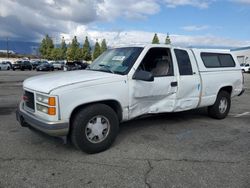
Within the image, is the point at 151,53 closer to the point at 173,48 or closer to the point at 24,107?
the point at 173,48

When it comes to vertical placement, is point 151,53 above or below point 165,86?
above

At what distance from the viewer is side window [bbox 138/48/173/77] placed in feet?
18.0

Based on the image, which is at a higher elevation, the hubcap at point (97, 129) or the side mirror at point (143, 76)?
the side mirror at point (143, 76)

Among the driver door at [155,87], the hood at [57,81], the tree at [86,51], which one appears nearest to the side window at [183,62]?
the driver door at [155,87]

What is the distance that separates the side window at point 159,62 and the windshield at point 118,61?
405 mm

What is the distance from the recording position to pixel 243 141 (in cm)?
534

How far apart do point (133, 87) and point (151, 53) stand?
1075 mm

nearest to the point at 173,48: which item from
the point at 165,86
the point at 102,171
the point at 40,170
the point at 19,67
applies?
the point at 165,86

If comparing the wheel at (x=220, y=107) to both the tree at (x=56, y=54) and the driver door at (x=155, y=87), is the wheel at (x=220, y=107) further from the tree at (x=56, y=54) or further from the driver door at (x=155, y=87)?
the tree at (x=56, y=54)

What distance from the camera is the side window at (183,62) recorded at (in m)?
5.74

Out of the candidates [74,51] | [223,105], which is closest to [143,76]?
[223,105]

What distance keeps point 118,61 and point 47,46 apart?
8067 centimetres

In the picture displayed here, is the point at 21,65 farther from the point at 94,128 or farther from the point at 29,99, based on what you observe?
the point at 94,128

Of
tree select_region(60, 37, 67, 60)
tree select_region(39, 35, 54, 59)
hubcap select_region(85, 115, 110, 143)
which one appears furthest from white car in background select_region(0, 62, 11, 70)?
tree select_region(60, 37, 67, 60)
